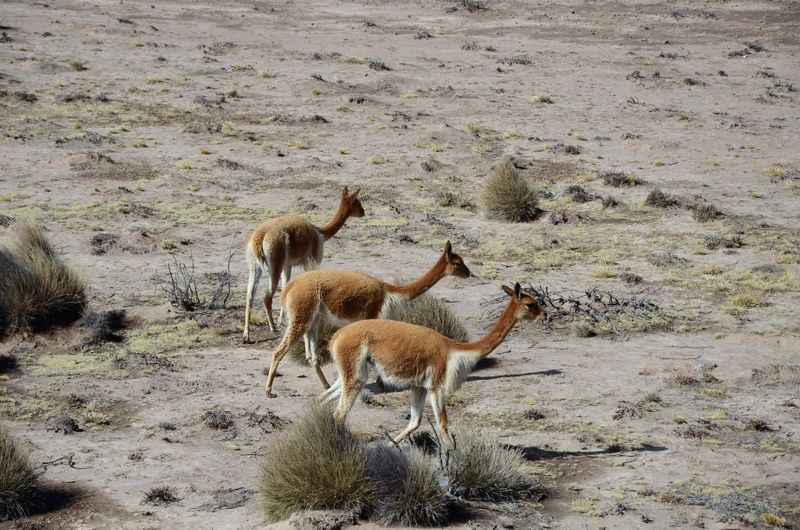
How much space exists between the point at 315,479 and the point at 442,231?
9.66m

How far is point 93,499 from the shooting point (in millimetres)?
7570

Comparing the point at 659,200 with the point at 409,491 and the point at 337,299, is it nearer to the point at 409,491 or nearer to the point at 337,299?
the point at 337,299

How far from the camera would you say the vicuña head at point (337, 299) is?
9.31 m

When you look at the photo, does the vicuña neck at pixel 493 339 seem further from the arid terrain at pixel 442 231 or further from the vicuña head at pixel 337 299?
the vicuña head at pixel 337 299

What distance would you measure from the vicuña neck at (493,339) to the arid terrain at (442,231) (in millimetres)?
1047

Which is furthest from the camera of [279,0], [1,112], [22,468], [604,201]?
[279,0]

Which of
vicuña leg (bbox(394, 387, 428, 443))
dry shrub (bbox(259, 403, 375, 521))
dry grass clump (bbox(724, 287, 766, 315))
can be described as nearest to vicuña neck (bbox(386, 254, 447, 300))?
vicuña leg (bbox(394, 387, 428, 443))

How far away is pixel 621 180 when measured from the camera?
758 inches

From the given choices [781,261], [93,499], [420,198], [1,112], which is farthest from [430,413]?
[1,112]

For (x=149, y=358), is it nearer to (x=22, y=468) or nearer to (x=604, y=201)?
(x=22, y=468)

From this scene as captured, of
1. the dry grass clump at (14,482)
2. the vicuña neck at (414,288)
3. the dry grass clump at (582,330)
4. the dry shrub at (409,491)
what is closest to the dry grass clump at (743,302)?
the dry grass clump at (582,330)

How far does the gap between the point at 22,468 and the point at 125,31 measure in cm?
2885

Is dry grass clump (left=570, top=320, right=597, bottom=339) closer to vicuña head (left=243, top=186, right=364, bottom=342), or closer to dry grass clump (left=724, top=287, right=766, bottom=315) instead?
dry grass clump (left=724, top=287, right=766, bottom=315)

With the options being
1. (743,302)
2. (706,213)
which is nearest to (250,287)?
(743,302)
